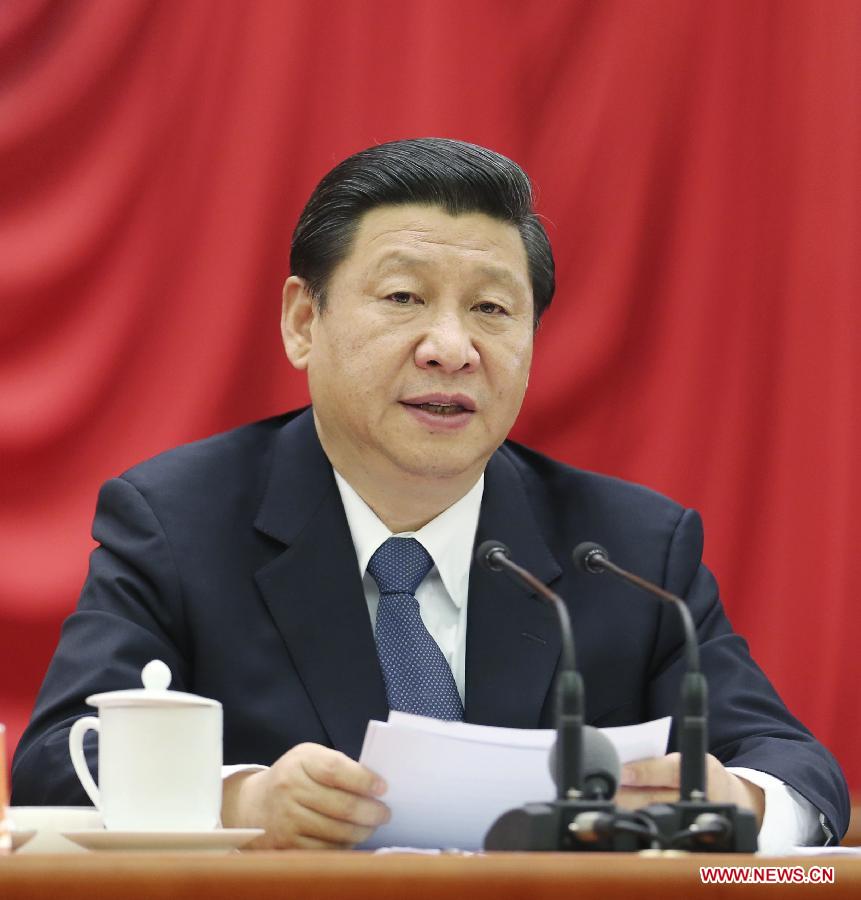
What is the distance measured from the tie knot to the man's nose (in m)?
0.25

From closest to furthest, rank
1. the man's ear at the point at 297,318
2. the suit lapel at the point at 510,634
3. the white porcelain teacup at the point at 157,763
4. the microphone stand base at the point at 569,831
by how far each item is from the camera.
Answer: the microphone stand base at the point at 569,831 → the white porcelain teacup at the point at 157,763 → the suit lapel at the point at 510,634 → the man's ear at the point at 297,318

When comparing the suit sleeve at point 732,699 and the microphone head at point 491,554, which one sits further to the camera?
the suit sleeve at point 732,699

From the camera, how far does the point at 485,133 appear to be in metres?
2.81

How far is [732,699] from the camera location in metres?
2.08

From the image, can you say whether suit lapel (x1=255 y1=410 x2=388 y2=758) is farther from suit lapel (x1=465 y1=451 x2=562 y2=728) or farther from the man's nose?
the man's nose

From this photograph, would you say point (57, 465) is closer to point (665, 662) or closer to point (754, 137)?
point (665, 662)

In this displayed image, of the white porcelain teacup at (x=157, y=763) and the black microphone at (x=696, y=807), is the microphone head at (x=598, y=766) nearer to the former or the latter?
the black microphone at (x=696, y=807)

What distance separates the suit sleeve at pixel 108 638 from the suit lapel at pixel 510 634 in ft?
1.28

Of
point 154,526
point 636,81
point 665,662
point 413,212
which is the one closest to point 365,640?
point 154,526

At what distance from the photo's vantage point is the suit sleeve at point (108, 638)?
176 centimetres

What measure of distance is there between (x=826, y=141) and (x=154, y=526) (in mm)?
1557

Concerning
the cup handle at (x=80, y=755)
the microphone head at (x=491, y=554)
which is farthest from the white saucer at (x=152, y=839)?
the microphone head at (x=491, y=554)

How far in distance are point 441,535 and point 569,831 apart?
1023 millimetres

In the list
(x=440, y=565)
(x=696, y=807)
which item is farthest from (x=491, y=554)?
(x=440, y=565)
